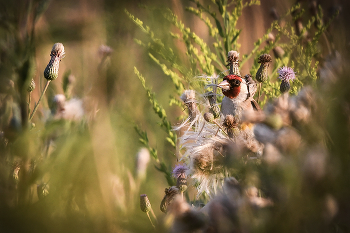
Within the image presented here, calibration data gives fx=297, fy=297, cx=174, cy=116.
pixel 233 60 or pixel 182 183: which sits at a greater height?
pixel 233 60

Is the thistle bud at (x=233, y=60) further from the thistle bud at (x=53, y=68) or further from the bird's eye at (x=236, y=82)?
the thistle bud at (x=53, y=68)

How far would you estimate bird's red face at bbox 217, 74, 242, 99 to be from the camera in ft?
1.30

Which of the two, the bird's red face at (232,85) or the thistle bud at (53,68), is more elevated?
the thistle bud at (53,68)

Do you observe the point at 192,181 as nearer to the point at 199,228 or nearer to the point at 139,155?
the point at 139,155

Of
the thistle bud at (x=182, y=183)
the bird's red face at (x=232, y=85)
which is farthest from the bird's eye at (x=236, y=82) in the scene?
the thistle bud at (x=182, y=183)

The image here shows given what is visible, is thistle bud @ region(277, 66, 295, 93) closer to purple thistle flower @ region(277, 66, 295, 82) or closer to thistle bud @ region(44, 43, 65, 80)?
purple thistle flower @ region(277, 66, 295, 82)

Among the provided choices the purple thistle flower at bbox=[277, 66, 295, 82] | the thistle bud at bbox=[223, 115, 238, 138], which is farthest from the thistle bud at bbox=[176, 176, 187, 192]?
the purple thistle flower at bbox=[277, 66, 295, 82]

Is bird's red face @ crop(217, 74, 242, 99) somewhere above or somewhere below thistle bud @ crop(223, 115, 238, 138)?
above

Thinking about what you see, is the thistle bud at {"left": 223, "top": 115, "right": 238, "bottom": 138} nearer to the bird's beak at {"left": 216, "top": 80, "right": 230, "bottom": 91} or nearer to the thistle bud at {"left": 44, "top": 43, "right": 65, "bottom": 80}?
the bird's beak at {"left": 216, "top": 80, "right": 230, "bottom": 91}

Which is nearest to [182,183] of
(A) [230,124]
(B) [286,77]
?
(A) [230,124]

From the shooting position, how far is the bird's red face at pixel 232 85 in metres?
0.40

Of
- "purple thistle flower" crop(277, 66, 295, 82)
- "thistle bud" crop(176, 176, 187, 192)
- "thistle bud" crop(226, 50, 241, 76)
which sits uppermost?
"thistle bud" crop(226, 50, 241, 76)

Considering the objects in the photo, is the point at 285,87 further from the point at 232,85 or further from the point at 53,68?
the point at 53,68

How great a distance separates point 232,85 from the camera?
1.31ft
